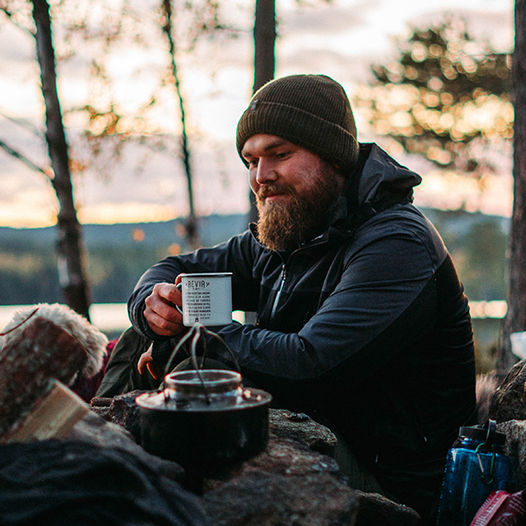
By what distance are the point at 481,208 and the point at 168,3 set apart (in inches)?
540

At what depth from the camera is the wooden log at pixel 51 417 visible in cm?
201

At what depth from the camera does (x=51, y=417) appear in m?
2.03

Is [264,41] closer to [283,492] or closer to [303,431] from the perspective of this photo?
[303,431]

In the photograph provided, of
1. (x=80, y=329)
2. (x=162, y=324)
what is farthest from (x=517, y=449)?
(x=80, y=329)

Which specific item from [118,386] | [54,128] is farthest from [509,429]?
[54,128]

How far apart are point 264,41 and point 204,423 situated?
577 cm

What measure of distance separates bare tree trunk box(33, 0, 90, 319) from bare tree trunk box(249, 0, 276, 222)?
10.2 feet

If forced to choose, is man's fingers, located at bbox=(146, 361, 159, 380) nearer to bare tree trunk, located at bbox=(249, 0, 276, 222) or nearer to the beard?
the beard

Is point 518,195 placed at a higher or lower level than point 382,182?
lower

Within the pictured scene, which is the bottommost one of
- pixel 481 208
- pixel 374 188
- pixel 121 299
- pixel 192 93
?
pixel 121 299

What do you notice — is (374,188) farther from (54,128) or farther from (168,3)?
(168,3)

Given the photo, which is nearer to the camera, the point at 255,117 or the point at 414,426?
the point at 414,426

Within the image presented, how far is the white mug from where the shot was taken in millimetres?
2558

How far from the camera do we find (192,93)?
12641 mm
